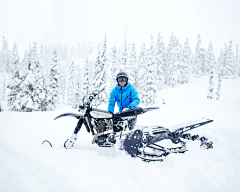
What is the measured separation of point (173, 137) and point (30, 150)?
325 cm

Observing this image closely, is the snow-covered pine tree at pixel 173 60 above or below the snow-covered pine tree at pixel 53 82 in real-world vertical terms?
above

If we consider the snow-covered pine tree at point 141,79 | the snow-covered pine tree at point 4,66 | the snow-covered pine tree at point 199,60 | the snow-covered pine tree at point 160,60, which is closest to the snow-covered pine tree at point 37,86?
the snow-covered pine tree at point 141,79

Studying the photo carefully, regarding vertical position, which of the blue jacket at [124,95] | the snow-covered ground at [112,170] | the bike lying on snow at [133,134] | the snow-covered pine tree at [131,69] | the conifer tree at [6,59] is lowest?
the snow-covered ground at [112,170]

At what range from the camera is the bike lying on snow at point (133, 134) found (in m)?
2.98

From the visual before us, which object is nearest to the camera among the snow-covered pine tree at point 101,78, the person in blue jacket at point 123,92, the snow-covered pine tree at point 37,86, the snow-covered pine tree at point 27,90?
the person in blue jacket at point 123,92

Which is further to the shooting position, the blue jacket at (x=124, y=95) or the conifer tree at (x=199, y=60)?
the conifer tree at (x=199, y=60)

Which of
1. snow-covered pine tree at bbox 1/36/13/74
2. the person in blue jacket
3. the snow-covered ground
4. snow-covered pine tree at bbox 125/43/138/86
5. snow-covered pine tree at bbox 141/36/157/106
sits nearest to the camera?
the snow-covered ground

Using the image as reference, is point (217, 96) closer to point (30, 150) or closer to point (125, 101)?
point (125, 101)

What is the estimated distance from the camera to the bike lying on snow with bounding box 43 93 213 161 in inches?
117

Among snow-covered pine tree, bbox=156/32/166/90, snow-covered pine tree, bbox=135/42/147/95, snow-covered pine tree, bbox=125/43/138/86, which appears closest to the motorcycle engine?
snow-covered pine tree, bbox=125/43/138/86

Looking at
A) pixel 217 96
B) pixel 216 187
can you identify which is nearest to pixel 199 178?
pixel 216 187

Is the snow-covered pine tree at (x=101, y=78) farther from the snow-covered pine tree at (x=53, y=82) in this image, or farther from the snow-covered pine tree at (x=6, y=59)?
the snow-covered pine tree at (x=6, y=59)

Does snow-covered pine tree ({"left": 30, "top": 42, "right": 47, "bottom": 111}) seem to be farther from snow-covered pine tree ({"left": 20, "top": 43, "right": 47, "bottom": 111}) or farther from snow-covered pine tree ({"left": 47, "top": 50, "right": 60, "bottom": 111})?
snow-covered pine tree ({"left": 47, "top": 50, "right": 60, "bottom": 111})

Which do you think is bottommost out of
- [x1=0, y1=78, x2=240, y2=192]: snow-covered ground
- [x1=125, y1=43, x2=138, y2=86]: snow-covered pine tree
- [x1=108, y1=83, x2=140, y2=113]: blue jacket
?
[x1=0, y1=78, x2=240, y2=192]: snow-covered ground
